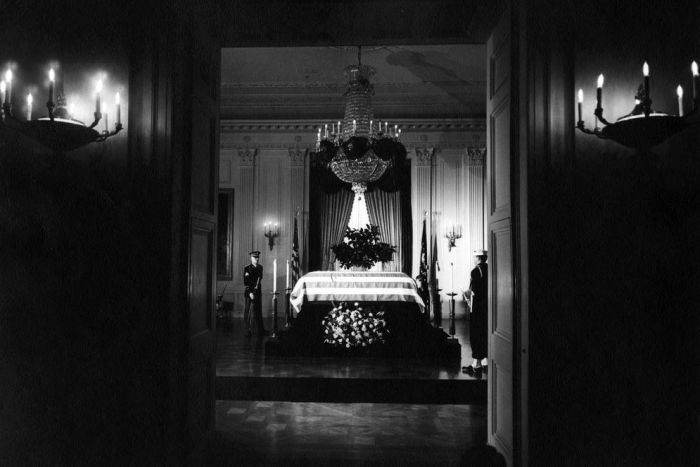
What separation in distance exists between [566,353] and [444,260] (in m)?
7.68

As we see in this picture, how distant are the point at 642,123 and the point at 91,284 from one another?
271cm

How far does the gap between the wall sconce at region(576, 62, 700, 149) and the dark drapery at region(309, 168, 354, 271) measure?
784cm

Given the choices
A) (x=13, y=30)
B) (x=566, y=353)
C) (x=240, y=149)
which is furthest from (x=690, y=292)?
(x=240, y=149)

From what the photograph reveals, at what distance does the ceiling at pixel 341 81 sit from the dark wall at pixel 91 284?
4965 mm

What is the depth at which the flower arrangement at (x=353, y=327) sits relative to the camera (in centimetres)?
591

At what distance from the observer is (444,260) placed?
32.3ft

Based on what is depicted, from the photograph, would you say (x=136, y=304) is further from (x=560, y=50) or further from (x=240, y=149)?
(x=240, y=149)

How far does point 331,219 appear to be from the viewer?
997cm

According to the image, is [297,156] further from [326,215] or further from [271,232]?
[271,232]

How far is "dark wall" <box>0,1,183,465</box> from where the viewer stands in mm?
2389

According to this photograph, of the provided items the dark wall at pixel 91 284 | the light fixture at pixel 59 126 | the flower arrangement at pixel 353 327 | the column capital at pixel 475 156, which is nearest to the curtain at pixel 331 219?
the column capital at pixel 475 156

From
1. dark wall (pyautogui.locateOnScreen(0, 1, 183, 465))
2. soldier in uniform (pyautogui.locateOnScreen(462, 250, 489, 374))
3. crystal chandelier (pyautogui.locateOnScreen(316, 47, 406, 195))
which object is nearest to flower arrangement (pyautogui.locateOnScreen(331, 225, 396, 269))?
crystal chandelier (pyautogui.locateOnScreen(316, 47, 406, 195))

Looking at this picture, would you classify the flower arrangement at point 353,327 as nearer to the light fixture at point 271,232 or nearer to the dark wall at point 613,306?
the dark wall at point 613,306

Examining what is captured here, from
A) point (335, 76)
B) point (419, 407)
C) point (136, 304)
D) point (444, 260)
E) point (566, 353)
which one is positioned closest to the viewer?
point (566, 353)
